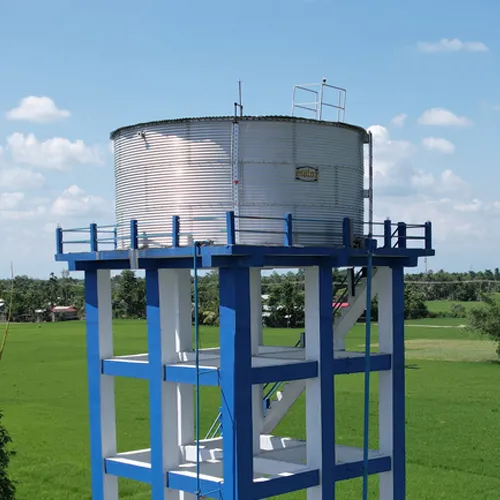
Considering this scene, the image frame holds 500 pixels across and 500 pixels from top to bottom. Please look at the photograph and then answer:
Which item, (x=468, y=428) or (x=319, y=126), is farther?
(x=468, y=428)

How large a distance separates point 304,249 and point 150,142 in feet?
15.1

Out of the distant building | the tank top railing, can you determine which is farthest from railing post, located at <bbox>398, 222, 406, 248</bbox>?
the distant building

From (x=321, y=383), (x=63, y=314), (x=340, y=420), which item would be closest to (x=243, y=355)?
(x=321, y=383)

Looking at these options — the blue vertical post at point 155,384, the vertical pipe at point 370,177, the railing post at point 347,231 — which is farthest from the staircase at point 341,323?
the railing post at point 347,231

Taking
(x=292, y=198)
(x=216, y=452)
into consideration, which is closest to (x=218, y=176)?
(x=292, y=198)

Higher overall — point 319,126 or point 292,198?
point 319,126

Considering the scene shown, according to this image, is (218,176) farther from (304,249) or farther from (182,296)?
(182,296)

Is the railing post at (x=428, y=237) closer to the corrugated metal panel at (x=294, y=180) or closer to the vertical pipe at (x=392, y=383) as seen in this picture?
Result: the vertical pipe at (x=392, y=383)

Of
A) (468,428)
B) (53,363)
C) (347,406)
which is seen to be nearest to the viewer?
(468,428)

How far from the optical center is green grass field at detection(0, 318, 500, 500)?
33.9 m

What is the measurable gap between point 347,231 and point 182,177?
4.18 metres

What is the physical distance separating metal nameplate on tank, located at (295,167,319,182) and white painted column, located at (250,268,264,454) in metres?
3.21

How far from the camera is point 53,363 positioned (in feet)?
244

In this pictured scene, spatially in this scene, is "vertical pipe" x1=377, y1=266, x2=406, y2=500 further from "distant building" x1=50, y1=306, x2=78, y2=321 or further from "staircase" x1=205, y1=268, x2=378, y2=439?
"distant building" x1=50, y1=306, x2=78, y2=321
